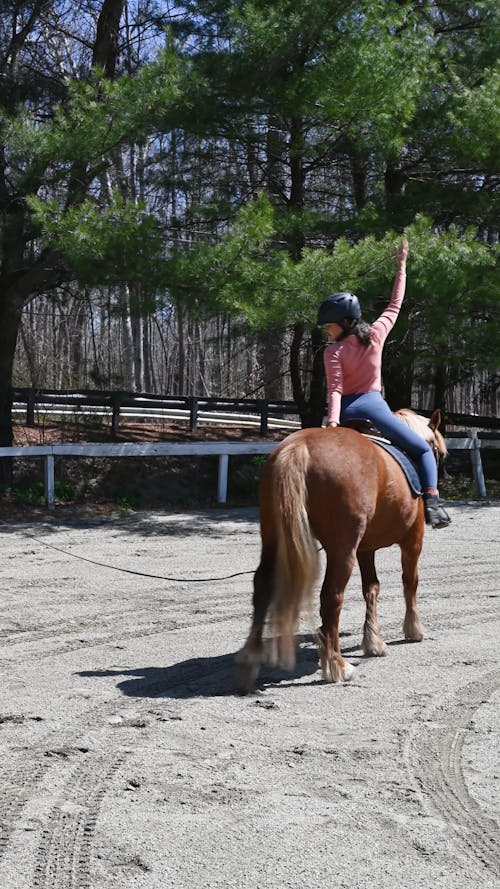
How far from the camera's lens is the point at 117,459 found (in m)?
17.9

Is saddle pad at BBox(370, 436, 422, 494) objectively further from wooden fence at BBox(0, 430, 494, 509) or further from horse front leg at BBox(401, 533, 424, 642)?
wooden fence at BBox(0, 430, 494, 509)

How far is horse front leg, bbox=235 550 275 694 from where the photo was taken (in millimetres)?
5742

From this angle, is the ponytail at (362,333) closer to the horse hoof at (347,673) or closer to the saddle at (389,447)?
the saddle at (389,447)

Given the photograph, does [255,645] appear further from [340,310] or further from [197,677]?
[340,310]

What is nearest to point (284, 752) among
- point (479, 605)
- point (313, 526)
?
point (313, 526)

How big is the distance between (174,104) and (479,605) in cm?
841

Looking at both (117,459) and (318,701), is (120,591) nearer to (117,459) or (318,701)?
(318,701)

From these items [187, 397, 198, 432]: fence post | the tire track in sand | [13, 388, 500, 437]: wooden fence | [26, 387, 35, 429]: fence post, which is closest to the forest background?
[26, 387, 35, 429]: fence post

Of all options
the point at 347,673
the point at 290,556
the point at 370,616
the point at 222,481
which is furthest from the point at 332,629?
the point at 222,481

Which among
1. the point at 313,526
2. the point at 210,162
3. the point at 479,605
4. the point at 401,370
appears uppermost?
the point at 210,162

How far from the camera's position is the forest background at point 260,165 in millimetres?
12781

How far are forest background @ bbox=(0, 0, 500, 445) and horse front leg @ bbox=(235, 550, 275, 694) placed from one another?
7162 millimetres

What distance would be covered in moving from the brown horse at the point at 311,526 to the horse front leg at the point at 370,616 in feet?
2.18

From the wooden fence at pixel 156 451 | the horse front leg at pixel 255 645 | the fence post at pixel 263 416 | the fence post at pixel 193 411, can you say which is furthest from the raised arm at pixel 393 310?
the fence post at pixel 193 411
